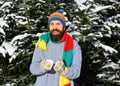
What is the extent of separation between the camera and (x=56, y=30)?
3934 mm

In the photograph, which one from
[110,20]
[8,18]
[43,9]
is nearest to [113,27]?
[110,20]

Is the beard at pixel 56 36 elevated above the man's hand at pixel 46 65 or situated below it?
above

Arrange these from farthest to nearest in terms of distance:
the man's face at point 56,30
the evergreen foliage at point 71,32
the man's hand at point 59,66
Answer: the evergreen foliage at point 71,32, the man's face at point 56,30, the man's hand at point 59,66

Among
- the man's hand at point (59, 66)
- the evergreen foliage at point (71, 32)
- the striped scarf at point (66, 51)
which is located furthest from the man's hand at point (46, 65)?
the evergreen foliage at point (71, 32)

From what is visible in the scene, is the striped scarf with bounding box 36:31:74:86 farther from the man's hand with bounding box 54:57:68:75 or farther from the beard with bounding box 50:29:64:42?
the man's hand with bounding box 54:57:68:75

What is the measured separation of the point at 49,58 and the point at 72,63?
236 mm

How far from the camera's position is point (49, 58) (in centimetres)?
403

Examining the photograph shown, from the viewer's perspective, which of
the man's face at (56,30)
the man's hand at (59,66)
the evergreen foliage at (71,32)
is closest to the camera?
the man's hand at (59,66)

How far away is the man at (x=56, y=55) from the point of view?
3.95 m

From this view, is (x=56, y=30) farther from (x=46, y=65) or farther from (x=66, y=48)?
(x=46, y=65)

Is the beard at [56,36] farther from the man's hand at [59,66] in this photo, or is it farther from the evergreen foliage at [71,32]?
the evergreen foliage at [71,32]

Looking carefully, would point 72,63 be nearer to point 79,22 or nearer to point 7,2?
point 79,22

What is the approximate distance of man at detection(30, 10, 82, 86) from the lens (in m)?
3.95

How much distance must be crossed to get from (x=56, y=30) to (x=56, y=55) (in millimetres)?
264
